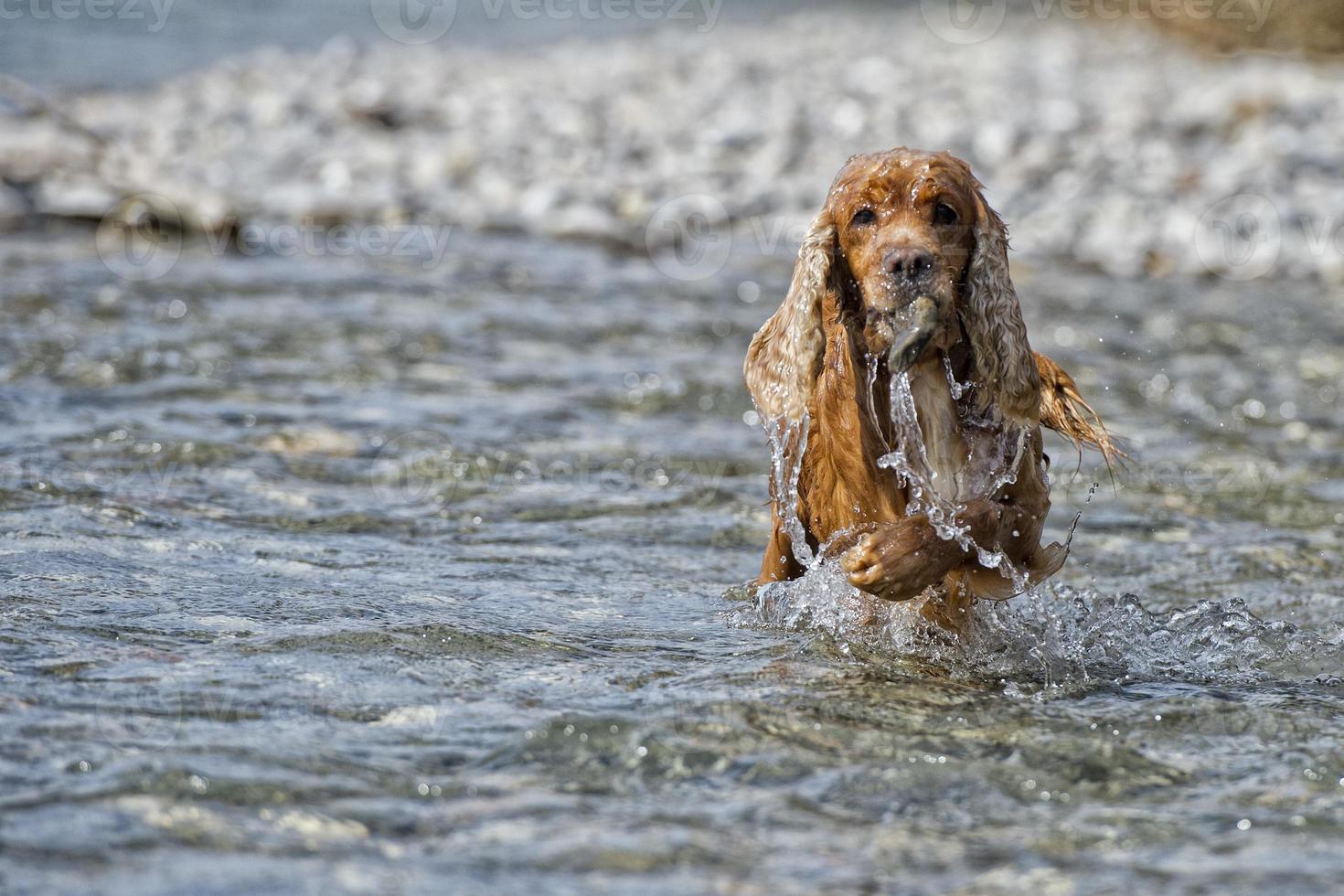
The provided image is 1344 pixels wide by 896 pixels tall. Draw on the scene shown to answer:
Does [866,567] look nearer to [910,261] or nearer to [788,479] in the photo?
[788,479]

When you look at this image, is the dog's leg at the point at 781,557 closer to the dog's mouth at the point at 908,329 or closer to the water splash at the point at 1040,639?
the water splash at the point at 1040,639

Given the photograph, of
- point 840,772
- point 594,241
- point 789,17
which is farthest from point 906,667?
point 789,17

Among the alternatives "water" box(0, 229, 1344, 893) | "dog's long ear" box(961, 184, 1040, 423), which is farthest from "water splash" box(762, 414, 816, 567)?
"dog's long ear" box(961, 184, 1040, 423)

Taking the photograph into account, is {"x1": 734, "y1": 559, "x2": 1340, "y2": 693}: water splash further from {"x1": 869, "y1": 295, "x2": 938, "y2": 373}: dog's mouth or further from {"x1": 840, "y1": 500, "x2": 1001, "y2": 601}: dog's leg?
{"x1": 869, "y1": 295, "x2": 938, "y2": 373}: dog's mouth

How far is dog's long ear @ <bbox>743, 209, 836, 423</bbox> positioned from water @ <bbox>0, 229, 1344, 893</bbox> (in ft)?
1.73

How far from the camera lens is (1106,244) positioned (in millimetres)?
10680

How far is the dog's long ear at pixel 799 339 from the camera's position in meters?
4.03

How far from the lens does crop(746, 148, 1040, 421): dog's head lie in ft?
12.8

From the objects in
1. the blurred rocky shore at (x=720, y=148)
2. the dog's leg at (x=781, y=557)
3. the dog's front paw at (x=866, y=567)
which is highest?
the blurred rocky shore at (x=720, y=148)

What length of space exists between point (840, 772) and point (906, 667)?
2.66 ft

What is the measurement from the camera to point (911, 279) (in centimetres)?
387

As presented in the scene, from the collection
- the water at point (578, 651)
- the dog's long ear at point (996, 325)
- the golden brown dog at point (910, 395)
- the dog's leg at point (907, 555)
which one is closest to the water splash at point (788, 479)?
the golden brown dog at point (910, 395)

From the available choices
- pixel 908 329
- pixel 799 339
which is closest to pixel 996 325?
pixel 908 329

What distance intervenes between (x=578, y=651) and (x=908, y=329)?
45.2 inches
